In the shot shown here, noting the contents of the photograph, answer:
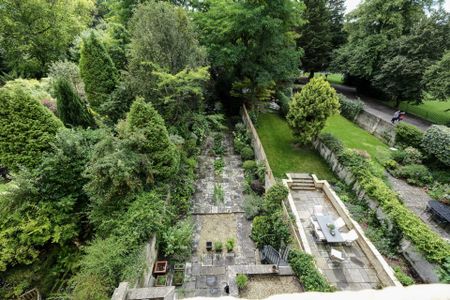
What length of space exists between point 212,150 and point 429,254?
13.1m

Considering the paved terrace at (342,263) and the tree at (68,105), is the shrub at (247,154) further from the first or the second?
the tree at (68,105)

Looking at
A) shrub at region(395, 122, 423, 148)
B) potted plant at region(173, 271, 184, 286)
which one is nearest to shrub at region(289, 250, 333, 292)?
potted plant at region(173, 271, 184, 286)

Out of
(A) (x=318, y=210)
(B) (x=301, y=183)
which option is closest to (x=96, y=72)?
(B) (x=301, y=183)

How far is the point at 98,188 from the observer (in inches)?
336

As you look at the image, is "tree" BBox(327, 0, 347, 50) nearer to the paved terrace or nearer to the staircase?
the staircase

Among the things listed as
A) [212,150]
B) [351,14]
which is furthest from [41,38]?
[351,14]

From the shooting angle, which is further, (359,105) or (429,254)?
(359,105)

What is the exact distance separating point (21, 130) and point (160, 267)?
25.2 ft

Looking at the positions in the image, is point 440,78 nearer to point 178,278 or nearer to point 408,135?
point 408,135

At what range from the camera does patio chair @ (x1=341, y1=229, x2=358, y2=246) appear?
9547 mm

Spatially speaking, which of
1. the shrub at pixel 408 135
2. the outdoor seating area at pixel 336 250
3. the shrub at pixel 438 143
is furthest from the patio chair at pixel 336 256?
the shrub at pixel 408 135

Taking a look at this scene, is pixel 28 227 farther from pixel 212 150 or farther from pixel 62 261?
pixel 212 150

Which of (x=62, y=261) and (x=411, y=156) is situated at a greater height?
(x=411, y=156)

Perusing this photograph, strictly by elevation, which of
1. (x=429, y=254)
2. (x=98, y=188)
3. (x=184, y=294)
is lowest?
(x=184, y=294)
